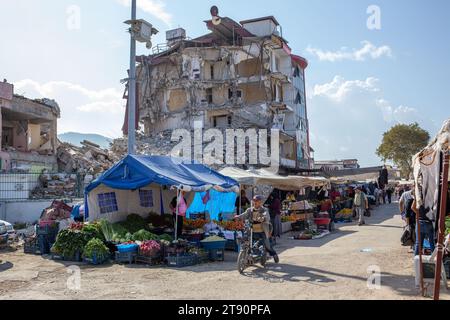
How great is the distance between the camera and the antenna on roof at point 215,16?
150ft

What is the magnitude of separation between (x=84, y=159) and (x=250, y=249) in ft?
94.4

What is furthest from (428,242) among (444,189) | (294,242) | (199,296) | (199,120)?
(199,120)

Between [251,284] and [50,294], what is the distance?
3.78 metres

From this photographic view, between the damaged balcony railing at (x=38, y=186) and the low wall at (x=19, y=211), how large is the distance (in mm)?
525

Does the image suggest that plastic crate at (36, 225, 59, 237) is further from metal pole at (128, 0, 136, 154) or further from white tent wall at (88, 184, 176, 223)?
metal pole at (128, 0, 136, 154)

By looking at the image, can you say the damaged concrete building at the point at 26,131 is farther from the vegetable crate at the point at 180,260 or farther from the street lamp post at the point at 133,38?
the vegetable crate at the point at 180,260

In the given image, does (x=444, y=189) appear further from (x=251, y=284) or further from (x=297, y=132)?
(x=297, y=132)


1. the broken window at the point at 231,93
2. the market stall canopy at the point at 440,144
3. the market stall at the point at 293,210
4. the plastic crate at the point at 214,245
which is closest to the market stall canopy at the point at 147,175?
the plastic crate at the point at 214,245

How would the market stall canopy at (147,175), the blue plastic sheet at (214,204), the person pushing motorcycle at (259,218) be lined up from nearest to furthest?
the person pushing motorcycle at (259,218), the market stall canopy at (147,175), the blue plastic sheet at (214,204)

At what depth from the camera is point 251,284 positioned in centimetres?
884

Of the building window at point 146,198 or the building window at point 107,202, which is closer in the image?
the building window at point 107,202

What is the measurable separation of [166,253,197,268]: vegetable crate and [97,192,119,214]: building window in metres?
4.38

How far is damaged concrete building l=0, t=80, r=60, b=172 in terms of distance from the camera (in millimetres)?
29641
